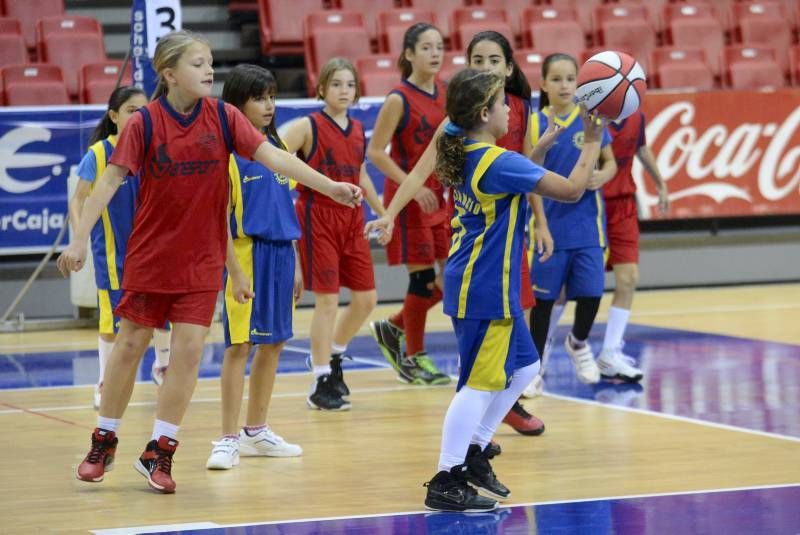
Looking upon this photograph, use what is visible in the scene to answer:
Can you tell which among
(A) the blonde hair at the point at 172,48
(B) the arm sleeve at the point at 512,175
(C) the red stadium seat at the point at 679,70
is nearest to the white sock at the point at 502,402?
(B) the arm sleeve at the point at 512,175

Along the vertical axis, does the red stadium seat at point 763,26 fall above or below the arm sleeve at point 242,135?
below

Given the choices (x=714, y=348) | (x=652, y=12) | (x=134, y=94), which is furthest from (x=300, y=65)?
(x=134, y=94)

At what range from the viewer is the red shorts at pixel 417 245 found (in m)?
8.84

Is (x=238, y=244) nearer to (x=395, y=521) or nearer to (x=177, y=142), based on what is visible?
(x=177, y=142)

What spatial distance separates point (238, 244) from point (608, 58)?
188 cm

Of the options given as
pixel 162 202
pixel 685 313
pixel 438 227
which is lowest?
pixel 685 313

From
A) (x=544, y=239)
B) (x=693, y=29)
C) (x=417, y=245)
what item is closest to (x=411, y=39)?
(x=417, y=245)

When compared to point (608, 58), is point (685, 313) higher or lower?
lower

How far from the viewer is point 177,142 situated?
5.86 meters

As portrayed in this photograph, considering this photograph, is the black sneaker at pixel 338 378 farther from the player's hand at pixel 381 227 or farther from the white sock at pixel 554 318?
the player's hand at pixel 381 227

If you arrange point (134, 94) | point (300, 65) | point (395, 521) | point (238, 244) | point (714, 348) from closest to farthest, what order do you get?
point (395, 521)
point (238, 244)
point (134, 94)
point (714, 348)
point (300, 65)

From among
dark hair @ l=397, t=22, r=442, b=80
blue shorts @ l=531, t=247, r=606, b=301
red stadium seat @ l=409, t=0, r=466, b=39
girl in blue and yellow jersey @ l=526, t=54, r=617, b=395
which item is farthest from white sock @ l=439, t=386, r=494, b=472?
red stadium seat @ l=409, t=0, r=466, b=39

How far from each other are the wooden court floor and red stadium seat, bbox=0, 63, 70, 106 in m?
4.54

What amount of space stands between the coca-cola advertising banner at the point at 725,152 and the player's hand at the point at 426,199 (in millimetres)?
6297
